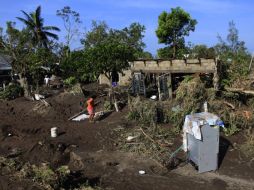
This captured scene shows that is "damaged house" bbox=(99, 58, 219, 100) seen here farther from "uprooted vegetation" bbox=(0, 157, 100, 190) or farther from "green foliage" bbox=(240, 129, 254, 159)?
"uprooted vegetation" bbox=(0, 157, 100, 190)

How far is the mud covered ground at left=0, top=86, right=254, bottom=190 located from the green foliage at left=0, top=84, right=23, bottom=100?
5946mm

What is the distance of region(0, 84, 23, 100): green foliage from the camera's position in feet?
79.0

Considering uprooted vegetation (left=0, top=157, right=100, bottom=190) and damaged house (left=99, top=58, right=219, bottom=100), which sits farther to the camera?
damaged house (left=99, top=58, right=219, bottom=100)

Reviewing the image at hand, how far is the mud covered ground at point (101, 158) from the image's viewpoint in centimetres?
985

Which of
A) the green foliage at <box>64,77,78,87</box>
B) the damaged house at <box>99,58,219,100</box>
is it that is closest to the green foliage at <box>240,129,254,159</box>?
the damaged house at <box>99,58,219,100</box>

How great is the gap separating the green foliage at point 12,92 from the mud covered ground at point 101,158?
234 inches

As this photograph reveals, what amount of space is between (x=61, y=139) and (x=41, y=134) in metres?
1.51

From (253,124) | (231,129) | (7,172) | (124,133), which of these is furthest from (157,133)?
(7,172)

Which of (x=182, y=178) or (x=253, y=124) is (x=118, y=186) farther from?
(x=253, y=124)

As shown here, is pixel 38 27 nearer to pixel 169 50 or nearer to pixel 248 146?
pixel 169 50

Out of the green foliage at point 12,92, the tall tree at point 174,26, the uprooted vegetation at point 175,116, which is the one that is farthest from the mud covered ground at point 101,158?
the tall tree at point 174,26

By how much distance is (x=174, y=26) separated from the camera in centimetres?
3034

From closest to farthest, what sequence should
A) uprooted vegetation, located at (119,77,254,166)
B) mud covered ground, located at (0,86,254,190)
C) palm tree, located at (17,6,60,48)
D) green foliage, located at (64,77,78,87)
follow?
mud covered ground, located at (0,86,254,190) → uprooted vegetation, located at (119,77,254,166) → green foliage, located at (64,77,78,87) → palm tree, located at (17,6,60,48)

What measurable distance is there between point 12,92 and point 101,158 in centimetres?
1408
